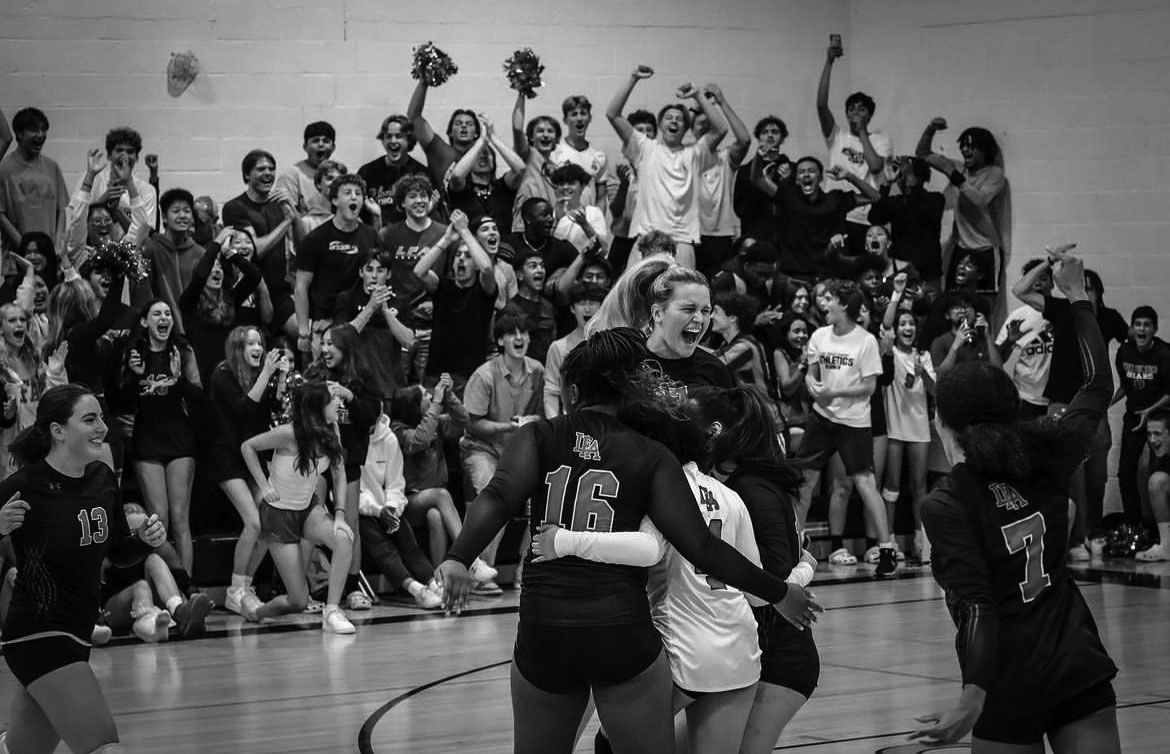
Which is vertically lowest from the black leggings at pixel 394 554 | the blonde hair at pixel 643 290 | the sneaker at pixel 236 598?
the sneaker at pixel 236 598

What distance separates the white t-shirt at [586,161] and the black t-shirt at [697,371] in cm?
818

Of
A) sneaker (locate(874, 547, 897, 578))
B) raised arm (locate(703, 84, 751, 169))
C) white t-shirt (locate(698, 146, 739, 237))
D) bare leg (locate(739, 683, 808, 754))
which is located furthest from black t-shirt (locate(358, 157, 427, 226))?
bare leg (locate(739, 683, 808, 754))

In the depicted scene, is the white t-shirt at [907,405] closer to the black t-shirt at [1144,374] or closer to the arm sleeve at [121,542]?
the black t-shirt at [1144,374]

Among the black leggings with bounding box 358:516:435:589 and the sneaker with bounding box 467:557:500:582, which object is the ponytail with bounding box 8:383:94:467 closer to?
the black leggings with bounding box 358:516:435:589

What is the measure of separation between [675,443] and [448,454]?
684cm

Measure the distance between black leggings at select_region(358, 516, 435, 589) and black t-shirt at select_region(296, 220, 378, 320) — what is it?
1833mm

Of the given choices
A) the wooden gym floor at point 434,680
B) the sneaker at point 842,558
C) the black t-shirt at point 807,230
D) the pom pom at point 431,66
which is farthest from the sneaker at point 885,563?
the pom pom at point 431,66

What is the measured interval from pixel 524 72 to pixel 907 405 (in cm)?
454

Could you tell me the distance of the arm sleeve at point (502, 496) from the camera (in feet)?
12.0

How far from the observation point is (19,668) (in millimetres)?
4516

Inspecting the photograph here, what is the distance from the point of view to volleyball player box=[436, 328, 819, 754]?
365 cm

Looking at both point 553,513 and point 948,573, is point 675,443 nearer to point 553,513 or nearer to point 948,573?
point 553,513

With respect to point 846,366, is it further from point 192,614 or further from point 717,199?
point 192,614

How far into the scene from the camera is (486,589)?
9.96 m
